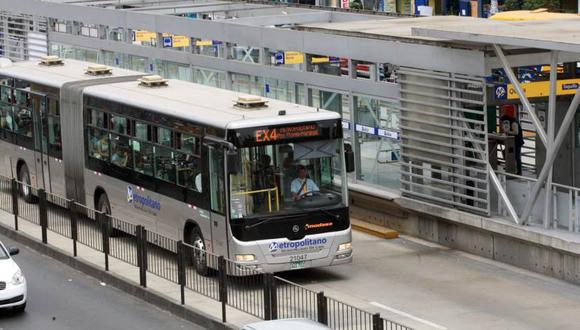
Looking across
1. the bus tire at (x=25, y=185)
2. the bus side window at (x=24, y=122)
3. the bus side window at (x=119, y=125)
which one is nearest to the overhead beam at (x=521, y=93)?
the bus side window at (x=119, y=125)

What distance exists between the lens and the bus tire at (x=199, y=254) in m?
21.5

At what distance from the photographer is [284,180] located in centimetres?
2167

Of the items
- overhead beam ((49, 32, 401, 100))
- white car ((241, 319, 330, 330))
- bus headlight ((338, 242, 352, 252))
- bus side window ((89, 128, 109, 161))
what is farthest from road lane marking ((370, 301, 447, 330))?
bus side window ((89, 128, 109, 161))

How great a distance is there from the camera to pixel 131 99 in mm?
25328

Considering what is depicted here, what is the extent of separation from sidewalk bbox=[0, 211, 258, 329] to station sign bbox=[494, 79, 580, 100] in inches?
267

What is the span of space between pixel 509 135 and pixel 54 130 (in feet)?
29.9

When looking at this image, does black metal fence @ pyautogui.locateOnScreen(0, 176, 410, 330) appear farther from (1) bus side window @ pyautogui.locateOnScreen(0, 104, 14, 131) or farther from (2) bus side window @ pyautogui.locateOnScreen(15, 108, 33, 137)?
(1) bus side window @ pyautogui.locateOnScreen(0, 104, 14, 131)

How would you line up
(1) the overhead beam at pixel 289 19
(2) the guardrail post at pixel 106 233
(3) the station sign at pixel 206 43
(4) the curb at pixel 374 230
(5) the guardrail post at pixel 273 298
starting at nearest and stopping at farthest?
(5) the guardrail post at pixel 273 298 < (2) the guardrail post at pixel 106 233 < (4) the curb at pixel 374 230 < (3) the station sign at pixel 206 43 < (1) the overhead beam at pixel 289 19

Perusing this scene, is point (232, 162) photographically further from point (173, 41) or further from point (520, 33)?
point (173, 41)

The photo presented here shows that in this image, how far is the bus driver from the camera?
854 inches

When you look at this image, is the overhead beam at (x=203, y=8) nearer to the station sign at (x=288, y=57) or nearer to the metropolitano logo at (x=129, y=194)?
the station sign at (x=288, y=57)

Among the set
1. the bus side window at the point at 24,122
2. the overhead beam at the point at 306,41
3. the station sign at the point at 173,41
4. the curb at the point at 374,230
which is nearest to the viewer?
the overhead beam at the point at 306,41

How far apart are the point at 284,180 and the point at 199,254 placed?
1.75 metres

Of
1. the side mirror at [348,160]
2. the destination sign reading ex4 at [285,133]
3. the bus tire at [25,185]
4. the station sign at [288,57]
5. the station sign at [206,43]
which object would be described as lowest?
the bus tire at [25,185]
